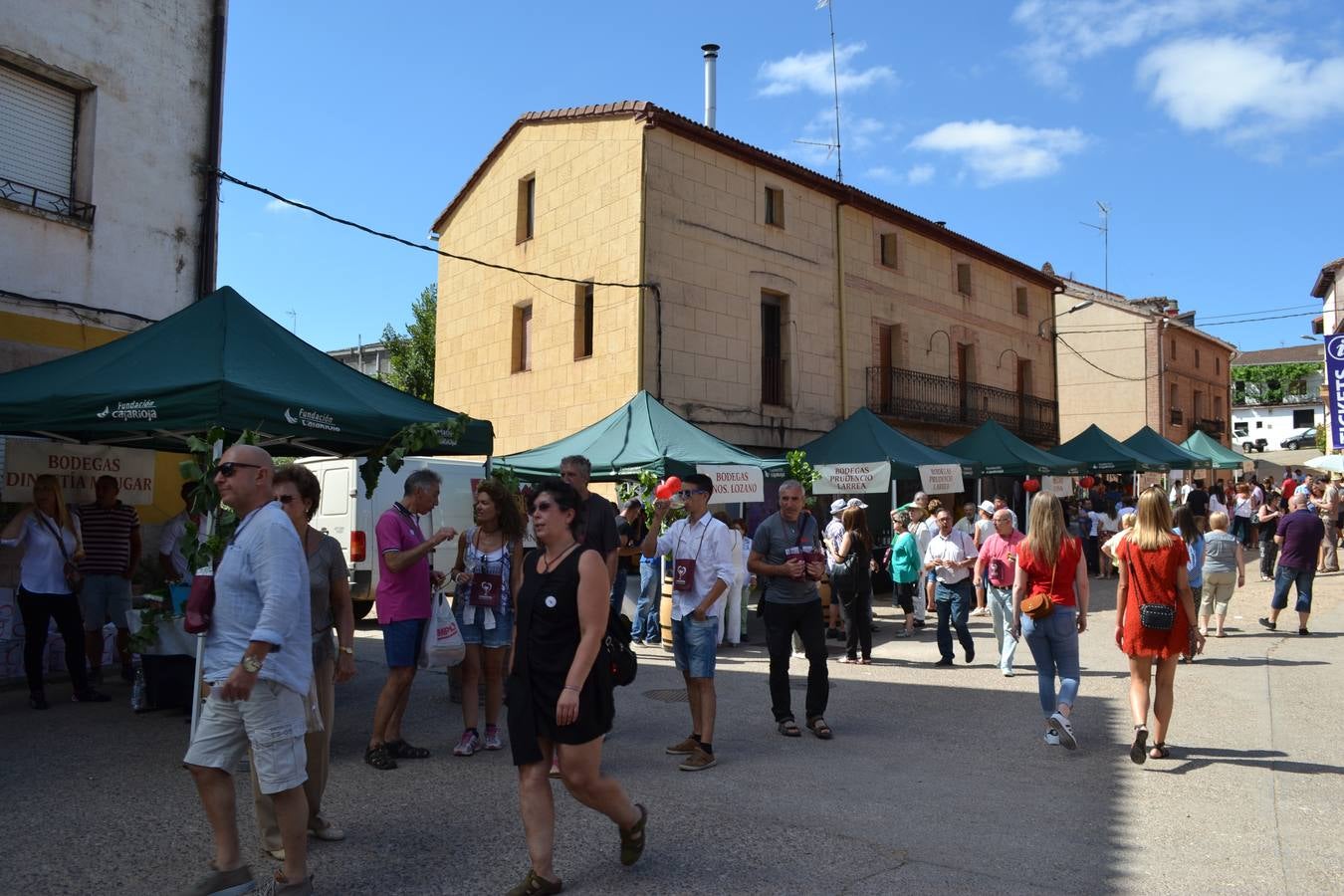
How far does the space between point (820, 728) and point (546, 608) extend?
A: 3449mm

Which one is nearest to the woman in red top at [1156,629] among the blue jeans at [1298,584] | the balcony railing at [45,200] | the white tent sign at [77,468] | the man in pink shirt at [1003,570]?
the man in pink shirt at [1003,570]

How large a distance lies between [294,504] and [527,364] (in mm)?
16256

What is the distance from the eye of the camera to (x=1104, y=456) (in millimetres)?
24031

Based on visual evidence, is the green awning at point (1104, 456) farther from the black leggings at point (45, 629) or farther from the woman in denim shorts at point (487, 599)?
the black leggings at point (45, 629)

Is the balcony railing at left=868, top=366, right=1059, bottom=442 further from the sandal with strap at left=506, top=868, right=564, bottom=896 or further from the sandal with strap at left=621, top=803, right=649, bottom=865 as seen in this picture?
the sandal with strap at left=506, top=868, right=564, bottom=896

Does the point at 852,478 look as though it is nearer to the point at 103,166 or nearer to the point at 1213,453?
the point at 103,166

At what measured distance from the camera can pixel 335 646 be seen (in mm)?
5297

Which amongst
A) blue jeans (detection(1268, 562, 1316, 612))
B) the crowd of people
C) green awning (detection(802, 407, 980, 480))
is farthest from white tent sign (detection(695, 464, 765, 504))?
blue jeans (detection(1268, 562, 1316, 612))

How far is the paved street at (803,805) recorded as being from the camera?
4.24 m

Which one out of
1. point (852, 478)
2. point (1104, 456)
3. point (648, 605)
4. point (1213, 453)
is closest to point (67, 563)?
point (648, 605)

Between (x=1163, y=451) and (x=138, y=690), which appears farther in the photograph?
(x=1163, y=451)

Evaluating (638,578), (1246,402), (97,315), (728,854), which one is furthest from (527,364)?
(1246,402)

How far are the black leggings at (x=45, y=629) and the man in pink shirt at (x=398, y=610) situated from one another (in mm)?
3263

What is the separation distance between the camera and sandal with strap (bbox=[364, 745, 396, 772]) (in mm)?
5945
